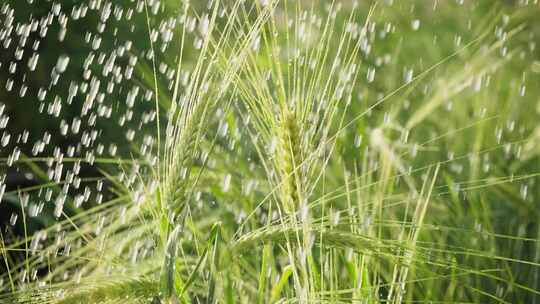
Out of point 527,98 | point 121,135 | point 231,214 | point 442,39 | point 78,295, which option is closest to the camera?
point 78,295

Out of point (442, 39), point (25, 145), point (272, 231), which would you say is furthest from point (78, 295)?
point (25, 145)

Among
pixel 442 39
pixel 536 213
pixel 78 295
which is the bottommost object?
pixel 78 295

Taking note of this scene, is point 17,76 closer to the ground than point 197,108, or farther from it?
farther from it

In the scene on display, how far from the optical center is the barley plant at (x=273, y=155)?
1147 millimetres

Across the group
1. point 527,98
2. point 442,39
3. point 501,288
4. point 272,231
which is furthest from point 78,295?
point 442,39

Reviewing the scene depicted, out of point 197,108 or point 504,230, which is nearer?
point 197,108

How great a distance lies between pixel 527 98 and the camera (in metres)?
2.50

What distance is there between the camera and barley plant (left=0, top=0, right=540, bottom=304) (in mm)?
1147

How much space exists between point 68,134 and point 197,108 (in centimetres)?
212

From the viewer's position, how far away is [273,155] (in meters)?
1.22

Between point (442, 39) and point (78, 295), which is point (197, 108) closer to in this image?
point (78, 295)

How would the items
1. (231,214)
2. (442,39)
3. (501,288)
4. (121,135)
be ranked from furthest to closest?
(121,135), (442,39), (231,214), (501,288)

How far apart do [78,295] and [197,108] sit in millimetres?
258

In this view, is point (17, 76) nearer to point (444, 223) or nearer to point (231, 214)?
point (231, 214)
